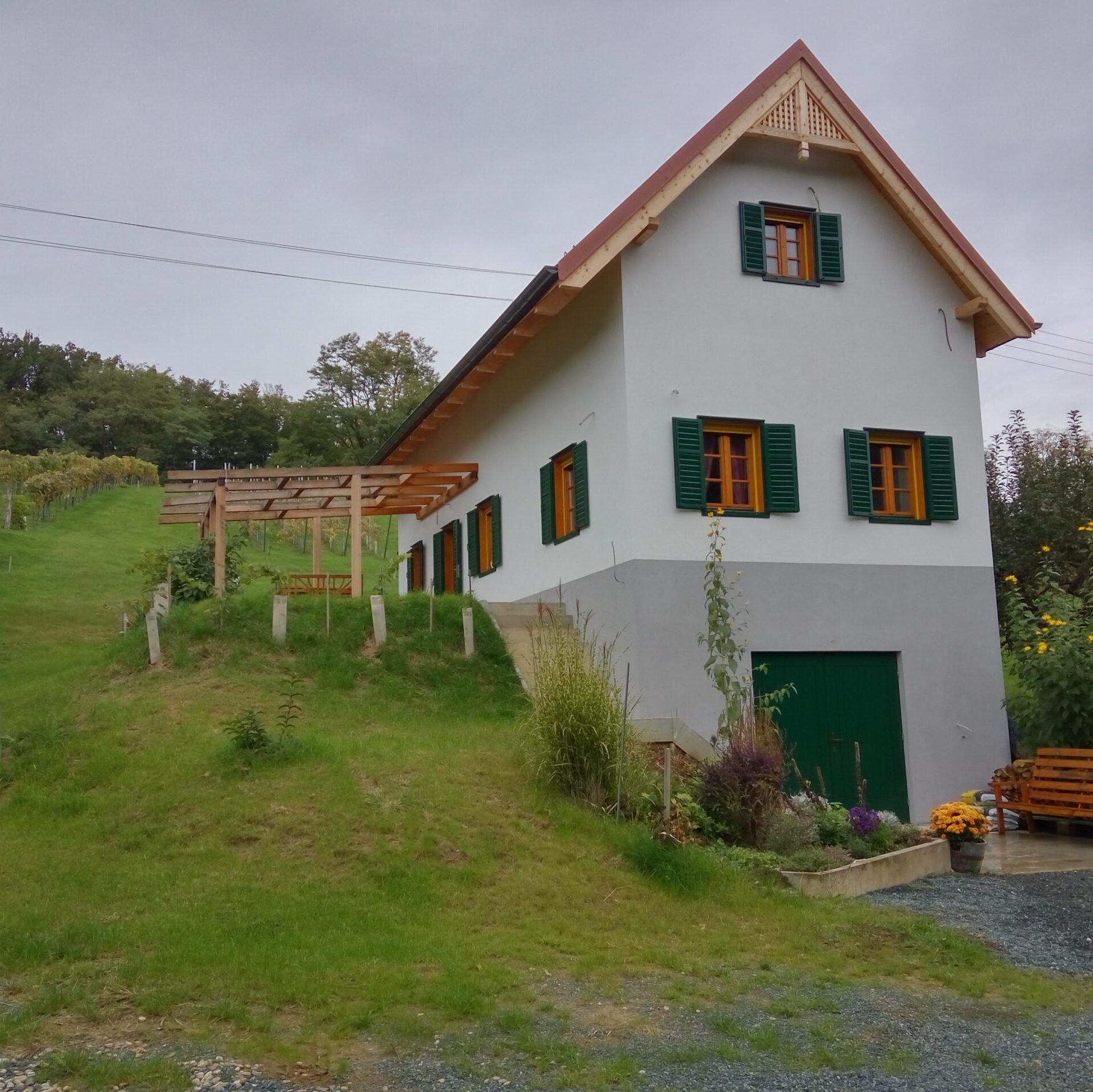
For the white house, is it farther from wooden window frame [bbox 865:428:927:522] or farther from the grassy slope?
the grassy slope

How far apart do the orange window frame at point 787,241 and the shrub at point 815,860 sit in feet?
24.5

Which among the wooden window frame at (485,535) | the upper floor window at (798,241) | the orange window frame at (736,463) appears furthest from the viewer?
the wooden window frame at (485,535)

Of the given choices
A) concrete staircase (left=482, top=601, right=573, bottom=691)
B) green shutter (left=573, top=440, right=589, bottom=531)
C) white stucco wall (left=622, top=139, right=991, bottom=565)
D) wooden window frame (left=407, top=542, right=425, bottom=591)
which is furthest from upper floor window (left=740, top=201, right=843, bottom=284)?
wooden window frame (left=407, top=542, right=425, bottom=591)

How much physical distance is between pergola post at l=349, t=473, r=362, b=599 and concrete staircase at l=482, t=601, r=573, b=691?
201 cm

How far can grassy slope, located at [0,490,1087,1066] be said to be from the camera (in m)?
5.80

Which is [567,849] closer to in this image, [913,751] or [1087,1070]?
[1087,1070]

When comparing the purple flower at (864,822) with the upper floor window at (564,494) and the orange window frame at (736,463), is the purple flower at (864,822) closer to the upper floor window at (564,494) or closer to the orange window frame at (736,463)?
the orange window frame at (736,463)

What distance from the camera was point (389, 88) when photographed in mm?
11523

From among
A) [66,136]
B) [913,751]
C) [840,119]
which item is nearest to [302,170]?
[66,136]

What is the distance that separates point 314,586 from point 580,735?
38.6ft

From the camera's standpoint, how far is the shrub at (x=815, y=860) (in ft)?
27.7

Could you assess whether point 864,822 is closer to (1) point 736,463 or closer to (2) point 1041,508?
(1) point 736,463

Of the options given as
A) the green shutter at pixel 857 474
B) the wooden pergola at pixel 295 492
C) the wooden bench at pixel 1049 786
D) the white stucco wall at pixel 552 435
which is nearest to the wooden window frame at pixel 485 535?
the white stucco wall at pixel 552 435

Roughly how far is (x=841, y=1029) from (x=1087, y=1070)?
3.63 feet
